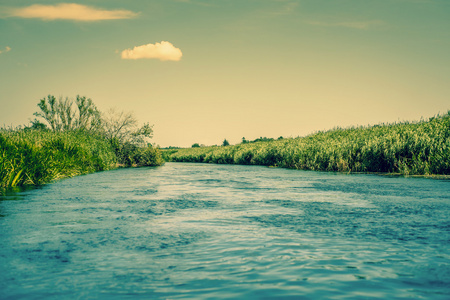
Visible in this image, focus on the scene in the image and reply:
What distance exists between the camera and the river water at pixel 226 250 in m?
4.04

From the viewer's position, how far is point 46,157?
17.6 metres

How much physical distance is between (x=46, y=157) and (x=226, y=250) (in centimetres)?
1444

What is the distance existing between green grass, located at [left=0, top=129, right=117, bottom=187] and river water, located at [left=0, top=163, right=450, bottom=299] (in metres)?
4.90

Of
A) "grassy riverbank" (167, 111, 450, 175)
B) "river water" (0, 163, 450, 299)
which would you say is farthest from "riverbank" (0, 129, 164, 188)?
"grassy riverbank" (167, 111, 450, 175)

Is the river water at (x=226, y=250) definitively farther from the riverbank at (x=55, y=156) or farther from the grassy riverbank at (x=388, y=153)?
the grassy riverbank at (x=388, y=153)

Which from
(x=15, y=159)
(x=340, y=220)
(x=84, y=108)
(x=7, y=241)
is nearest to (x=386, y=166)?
(x=340, y=220)

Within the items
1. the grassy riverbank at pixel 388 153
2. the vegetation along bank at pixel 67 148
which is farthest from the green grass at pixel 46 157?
the grassy riverbank at pixel 388 153

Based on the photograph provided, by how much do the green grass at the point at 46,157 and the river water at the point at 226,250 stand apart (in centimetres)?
490

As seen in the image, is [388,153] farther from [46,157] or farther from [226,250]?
[226,250]

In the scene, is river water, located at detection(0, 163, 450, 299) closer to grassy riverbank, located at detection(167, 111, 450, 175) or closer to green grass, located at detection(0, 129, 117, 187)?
green grass, located at detection(0, 129, 117, 187)

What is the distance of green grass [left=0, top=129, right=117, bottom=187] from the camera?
14430 mm

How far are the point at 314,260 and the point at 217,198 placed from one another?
6.58 metres

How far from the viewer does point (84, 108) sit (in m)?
38.7

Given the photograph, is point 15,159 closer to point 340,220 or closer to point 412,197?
point 340,220
